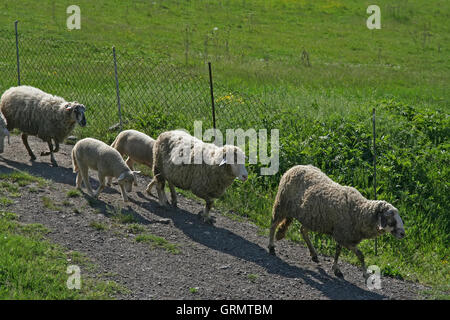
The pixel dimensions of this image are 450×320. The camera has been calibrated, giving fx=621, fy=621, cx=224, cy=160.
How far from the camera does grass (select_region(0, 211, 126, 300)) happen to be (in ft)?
23.2

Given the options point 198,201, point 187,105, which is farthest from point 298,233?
point 187,105

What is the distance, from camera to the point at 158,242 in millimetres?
9070

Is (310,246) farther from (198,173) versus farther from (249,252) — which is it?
(198,173)

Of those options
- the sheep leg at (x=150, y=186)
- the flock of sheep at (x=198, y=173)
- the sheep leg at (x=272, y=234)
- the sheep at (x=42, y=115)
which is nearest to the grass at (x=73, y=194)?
the flock of sheep at (x=198, y=173)

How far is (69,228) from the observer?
922cm

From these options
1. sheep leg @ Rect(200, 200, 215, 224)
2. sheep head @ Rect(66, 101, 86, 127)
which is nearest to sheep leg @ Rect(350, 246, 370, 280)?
sheep leg @ Rect(200, 200, 215, 224)

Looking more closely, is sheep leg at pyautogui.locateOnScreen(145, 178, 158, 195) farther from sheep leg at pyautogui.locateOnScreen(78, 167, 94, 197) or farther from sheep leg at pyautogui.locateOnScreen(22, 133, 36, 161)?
sheep leg at pyautogui.locateOnScreen(22, 133, 36, 161)

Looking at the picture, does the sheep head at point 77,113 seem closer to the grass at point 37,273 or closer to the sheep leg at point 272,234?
the grass at point 37,273

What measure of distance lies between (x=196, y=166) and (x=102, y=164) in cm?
165

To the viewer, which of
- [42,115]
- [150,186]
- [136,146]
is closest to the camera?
[150,186]

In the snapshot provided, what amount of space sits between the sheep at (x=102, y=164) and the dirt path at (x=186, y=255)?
314 mm

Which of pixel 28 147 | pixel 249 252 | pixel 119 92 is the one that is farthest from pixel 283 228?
pixel 119 92

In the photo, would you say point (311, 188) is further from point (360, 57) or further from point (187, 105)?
point (360, 57)
